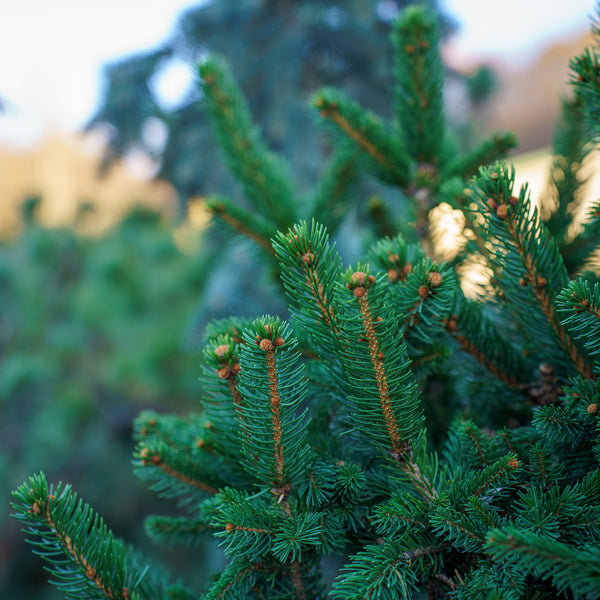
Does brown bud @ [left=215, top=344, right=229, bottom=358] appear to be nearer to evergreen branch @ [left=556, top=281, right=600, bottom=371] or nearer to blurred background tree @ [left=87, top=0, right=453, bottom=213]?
evergreen branch @ [left=556, top=281, right=600, bottom=371]

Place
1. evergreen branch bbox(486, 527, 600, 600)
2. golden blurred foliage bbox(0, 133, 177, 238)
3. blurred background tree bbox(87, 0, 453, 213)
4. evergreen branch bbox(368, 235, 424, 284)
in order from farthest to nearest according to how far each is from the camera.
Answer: golden blurred foliage bbox(0, 133, 177, 238), blurred background tree bbox(87, 0, 453, 213), evergreen branch bbox(368, 235, 424, 284), evergreen branch bbox(486, 527, 600, 600)

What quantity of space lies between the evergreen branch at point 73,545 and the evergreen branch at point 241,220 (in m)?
0.45

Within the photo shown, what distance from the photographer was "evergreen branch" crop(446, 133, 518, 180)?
756 millimetres

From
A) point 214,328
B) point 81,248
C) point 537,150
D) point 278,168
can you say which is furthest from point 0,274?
point 537,150

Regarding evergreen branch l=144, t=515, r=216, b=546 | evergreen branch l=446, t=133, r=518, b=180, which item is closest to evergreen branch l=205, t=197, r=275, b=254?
evergreen branch l=446, t=133, r=518, b=180

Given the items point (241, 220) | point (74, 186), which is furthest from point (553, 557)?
point (74, 186)

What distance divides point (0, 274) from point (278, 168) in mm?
2579

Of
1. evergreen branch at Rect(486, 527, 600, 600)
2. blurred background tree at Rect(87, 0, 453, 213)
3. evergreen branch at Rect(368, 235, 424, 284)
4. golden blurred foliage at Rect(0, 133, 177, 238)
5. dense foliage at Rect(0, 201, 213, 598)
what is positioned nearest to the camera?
evergreen branch at Rect(486, 527, 600, 600)

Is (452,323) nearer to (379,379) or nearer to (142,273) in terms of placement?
(379,379)

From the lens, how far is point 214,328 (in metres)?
0.57

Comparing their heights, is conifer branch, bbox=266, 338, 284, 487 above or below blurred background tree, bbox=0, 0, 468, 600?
below

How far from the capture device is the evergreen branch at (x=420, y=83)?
2.47 feet

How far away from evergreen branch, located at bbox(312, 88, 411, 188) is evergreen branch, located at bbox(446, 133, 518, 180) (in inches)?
3.2

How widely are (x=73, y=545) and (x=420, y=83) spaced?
2.59 feet
